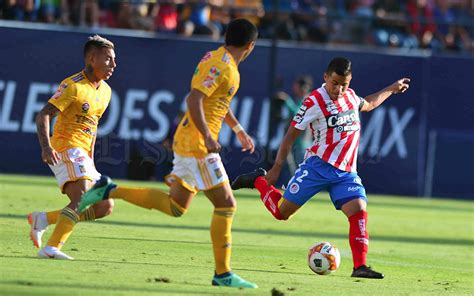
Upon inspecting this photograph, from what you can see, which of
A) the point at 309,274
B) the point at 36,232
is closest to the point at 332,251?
the point at 309,274

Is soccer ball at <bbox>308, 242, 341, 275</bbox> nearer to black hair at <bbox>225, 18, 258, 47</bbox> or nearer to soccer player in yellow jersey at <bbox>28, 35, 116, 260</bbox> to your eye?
soccer player in yellow jersey at <bbox>28, 35, 116, 260</bbox>

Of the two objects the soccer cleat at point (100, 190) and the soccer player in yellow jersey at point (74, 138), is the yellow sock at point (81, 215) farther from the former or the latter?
the soccer cleat at point (100, 190)

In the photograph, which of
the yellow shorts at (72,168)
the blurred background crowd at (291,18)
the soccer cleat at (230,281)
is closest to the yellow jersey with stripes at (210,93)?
the soccer cleat at (230,281)

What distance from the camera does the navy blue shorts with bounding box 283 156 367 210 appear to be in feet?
35.5

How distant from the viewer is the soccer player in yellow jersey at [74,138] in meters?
9.73

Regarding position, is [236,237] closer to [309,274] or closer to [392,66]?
[309,274]

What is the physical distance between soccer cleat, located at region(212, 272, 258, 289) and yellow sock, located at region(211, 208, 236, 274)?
0.13 ft

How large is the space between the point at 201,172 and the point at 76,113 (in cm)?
199

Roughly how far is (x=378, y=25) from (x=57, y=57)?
327 inches

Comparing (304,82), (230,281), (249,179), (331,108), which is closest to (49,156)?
(230,281)

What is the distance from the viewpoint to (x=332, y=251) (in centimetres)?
1032

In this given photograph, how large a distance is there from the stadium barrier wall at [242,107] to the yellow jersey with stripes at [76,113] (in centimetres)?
1227

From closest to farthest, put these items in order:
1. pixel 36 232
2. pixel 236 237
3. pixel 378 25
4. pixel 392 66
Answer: pixel 36 232
pixel 236 237
pixel 392 66
pixel 378 25

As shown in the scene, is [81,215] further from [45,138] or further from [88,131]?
[45,138]
